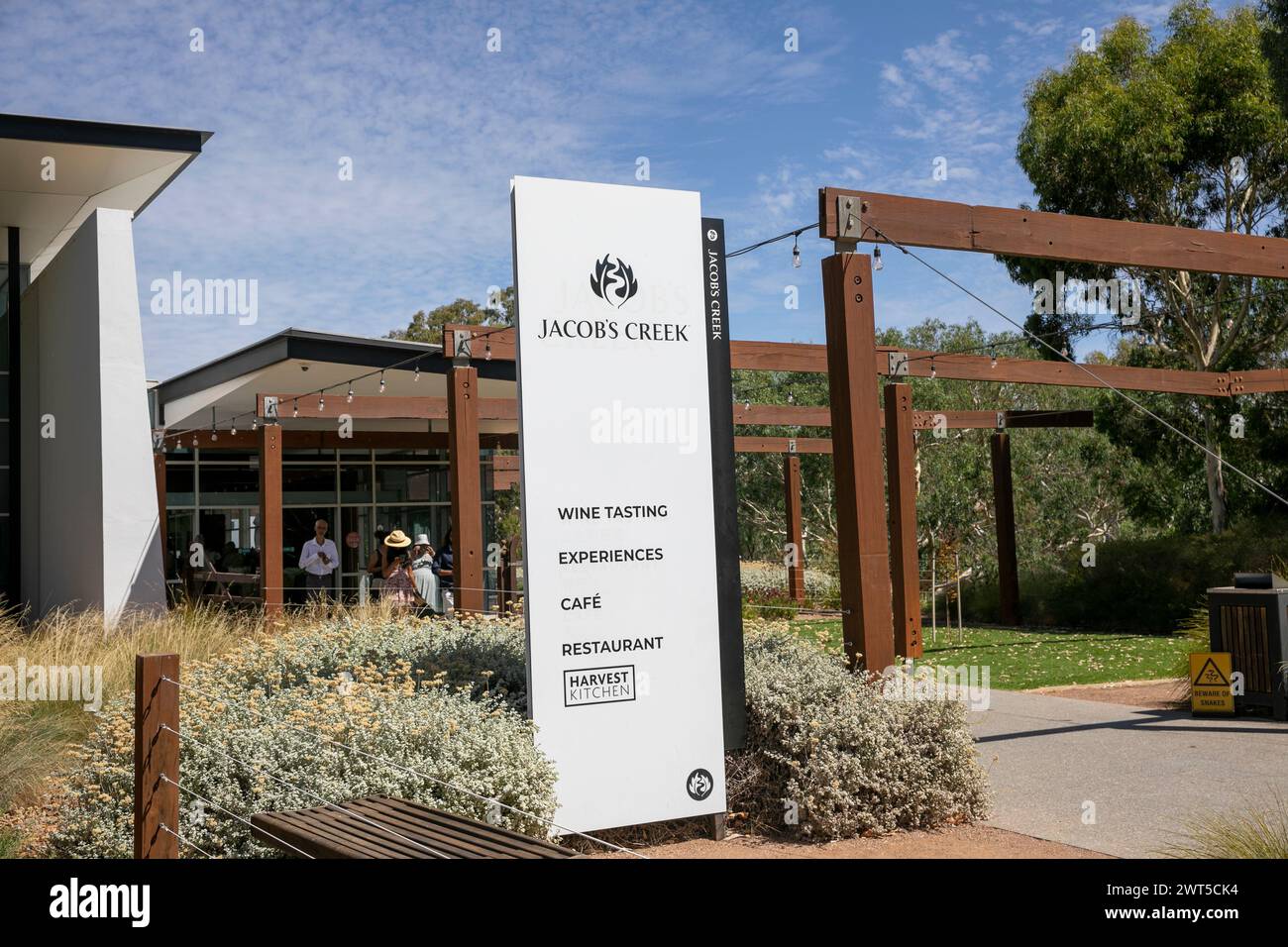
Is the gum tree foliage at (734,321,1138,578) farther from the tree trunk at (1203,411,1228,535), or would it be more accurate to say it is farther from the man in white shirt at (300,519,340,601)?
Answer: the man in white shirt at (300,519,340,601)

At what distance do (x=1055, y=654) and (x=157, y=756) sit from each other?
43.8 feet

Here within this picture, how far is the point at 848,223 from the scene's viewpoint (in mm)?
7523

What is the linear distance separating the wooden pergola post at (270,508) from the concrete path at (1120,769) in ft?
34.6

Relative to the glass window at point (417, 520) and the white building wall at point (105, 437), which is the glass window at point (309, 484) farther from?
the white building wall at point (105, 437)

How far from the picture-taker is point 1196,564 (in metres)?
18.9

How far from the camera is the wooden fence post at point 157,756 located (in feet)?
15.1

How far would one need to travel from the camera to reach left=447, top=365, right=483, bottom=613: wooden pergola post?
11758mm

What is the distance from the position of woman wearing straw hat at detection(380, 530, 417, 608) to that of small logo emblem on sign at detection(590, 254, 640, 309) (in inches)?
270

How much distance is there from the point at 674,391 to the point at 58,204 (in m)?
12.2

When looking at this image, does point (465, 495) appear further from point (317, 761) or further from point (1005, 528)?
point (1005, 528)

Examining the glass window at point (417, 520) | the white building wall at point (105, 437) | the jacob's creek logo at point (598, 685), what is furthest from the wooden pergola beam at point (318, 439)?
the jacob's creek logo at point (598, 685)
